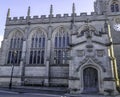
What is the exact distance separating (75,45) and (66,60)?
22.7ft

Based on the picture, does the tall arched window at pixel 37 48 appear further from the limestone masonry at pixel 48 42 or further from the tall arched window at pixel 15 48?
the tall arched window at pixel 15 48

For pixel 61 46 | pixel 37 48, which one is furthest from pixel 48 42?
pixel 37 48

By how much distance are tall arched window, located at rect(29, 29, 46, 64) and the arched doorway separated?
1014cm

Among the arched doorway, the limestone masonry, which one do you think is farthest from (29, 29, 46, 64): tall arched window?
the arched doorway

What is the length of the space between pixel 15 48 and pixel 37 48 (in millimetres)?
4352

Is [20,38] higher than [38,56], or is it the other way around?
[20,38]

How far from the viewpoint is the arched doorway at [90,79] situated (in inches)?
693

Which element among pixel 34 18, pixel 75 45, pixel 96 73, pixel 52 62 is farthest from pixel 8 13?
pixel 96 73

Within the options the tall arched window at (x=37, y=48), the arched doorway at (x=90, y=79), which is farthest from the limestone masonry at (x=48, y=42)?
the arched doorway at (x=90, y=79)

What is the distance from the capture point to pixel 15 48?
2805cm

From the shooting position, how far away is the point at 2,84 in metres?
25.7

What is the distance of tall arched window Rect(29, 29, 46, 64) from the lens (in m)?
26.5

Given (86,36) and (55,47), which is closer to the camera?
(86,36)

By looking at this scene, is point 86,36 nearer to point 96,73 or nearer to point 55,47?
point 96,73
